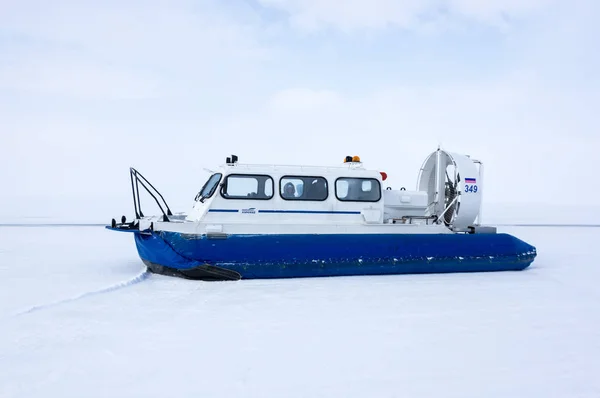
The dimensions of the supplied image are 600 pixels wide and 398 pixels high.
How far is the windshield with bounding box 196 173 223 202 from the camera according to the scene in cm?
639

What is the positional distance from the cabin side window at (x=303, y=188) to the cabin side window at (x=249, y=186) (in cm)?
19

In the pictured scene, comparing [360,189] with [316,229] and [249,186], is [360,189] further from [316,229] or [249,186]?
[249,186]

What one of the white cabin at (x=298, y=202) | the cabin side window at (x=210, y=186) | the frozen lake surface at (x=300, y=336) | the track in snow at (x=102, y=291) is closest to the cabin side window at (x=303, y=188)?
the white cabin at (x=298, y=202)

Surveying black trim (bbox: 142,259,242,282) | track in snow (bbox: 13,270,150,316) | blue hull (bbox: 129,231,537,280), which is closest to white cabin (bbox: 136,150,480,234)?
blue hull (bbox: 129,231,537,280)

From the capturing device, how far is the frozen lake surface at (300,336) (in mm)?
2699

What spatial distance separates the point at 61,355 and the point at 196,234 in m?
2.86

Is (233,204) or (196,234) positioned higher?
(233,204)

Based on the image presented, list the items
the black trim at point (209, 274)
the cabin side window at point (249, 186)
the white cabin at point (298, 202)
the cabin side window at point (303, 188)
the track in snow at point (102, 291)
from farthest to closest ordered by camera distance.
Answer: the cabin side window at point (303, 188) < the cabin side window at point (249, 186) < the white cabin at point (298, 202) < the black trim at point (209, 274) < the track in snow at point (102, 291)

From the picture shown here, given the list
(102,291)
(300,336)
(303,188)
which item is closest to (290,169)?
(303,188)

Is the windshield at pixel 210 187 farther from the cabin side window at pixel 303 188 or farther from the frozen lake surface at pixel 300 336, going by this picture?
the frozen lake surface at pixel 300 336

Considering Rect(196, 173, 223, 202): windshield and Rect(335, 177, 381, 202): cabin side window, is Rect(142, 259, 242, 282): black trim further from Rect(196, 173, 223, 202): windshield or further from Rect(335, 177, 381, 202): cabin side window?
Rect(335, 177, 381, 202): cabin side window

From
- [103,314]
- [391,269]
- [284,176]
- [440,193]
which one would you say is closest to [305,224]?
[284,176]

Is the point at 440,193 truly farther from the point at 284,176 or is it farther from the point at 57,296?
the point at 57,296

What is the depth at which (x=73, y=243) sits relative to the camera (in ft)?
33.1
